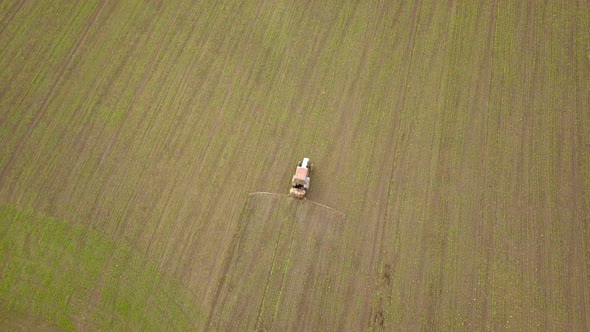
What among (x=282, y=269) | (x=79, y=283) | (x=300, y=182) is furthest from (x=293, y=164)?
(x=79, y=283)

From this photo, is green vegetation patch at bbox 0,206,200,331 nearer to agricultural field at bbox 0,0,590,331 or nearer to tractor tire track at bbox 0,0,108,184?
agricultural field at bbox 0,0,590,331

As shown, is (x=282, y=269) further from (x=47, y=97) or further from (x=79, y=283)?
(x=47, y=97)

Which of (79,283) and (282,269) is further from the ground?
(282,269)

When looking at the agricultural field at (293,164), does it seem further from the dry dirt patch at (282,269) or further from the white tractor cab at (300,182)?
the white tractor cab at (300,182)

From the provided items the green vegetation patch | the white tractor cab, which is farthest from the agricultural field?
the white tractor cab

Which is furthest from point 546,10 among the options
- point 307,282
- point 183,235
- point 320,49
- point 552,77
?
point 183,235

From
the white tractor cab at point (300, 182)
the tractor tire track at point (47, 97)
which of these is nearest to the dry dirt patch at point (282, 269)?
the white tractor cab at point (300, 182)
